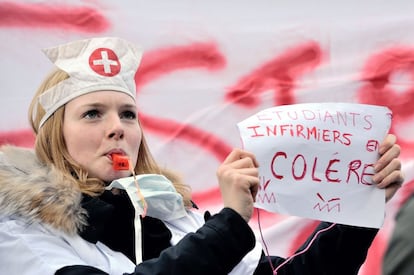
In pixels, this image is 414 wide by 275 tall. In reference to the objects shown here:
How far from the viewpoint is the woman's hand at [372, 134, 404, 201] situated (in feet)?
4.62

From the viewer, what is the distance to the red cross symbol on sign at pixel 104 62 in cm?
168

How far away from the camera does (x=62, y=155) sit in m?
1.61

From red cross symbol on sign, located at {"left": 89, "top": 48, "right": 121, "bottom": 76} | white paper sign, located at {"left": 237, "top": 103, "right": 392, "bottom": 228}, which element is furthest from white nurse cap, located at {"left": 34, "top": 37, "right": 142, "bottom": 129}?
white paper sign, located at {"left": 237, "top": 103, "right": 392, "bottom": 228}

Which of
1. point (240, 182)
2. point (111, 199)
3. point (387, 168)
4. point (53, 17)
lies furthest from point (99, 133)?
point (53, 17)

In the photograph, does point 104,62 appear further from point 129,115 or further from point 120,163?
point 120,163

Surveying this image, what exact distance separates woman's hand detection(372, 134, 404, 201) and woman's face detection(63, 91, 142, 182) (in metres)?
0.52

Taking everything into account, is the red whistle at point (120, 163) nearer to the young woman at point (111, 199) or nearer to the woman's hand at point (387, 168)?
the young woman at point (111, 199)

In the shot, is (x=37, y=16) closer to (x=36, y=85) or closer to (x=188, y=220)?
(x=36, y=85)

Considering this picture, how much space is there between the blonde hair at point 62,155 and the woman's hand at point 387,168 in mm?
506

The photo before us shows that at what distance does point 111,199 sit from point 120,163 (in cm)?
8

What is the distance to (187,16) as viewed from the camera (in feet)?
7.38

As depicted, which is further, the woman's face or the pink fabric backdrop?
the pink fabric backdrop

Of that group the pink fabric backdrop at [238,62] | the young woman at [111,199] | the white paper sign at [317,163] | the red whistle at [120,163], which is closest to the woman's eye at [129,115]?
the young woman at [111,199]

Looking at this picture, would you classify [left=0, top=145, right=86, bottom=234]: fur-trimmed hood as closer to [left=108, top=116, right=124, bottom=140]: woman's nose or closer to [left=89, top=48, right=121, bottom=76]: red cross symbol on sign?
[left=108, top=116, right=124, bottom=140]: woman's nose
